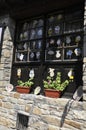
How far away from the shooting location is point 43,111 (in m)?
4.18

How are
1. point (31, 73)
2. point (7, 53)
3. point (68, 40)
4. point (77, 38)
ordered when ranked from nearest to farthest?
1. point (77, 38)
2. point (68, 40)
3. point (31, 73)
4. point (7, 53)

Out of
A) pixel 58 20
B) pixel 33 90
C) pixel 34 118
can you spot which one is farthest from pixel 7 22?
pixel 34 118

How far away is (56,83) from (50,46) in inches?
37.8

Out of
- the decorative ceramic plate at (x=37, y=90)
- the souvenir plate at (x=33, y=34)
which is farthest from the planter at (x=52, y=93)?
the souvenir plate at (x=33, y=34)

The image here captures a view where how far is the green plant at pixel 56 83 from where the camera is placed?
4195 millimetres

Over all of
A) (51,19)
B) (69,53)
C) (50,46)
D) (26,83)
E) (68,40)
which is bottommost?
(26,83)

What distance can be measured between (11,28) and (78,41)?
2052mm

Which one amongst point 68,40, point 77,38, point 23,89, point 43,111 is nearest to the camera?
point 43,111

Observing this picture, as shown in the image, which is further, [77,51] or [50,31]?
[50,31]

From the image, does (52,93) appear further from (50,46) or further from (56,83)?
(50,46)

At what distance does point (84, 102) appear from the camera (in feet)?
11.7

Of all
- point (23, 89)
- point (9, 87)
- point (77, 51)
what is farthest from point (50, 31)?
point (9, 87)

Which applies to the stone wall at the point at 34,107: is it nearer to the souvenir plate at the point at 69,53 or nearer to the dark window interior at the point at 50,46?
the dark window interior at the point at 50,46

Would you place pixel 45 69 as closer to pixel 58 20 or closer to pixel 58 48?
pixel 58 48
